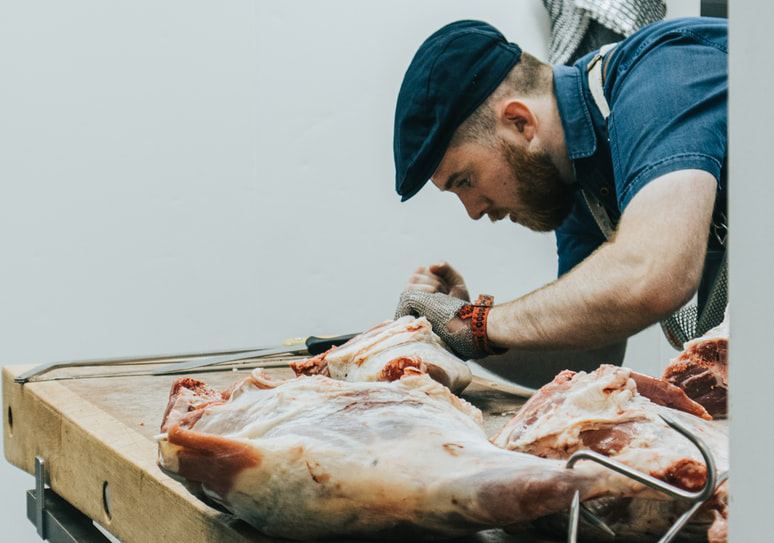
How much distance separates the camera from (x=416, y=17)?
3236 mm

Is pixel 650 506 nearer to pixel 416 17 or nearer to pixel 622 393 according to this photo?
pixel 622 393

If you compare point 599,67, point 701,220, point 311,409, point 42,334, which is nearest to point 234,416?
point 311,409

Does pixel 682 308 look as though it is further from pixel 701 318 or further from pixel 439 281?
pixel 439 281

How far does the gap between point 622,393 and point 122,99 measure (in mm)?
2379

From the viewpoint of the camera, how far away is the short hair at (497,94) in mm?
1815

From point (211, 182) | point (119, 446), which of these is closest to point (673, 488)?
point (119, 446)

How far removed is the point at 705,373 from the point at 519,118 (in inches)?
39.8

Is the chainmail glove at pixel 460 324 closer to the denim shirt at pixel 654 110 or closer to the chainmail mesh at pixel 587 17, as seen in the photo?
the denim shirt at pixel 654 110

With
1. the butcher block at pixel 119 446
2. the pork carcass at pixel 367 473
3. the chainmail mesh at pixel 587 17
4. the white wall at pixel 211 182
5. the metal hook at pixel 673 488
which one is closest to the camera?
the metal hook at pixel 673 488

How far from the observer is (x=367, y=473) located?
2.02 feet

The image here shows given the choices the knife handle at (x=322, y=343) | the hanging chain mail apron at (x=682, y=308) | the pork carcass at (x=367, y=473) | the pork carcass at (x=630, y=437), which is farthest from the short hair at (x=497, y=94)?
the pork carcass at (x=367, y=473)

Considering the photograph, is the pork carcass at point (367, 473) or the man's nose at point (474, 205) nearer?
the pork carcass at point (367, 473)

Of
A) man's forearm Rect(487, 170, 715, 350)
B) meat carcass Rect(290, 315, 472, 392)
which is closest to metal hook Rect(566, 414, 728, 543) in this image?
meat carcass Rect(290, 315, 472, 392)

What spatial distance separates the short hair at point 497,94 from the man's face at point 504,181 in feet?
0.07
